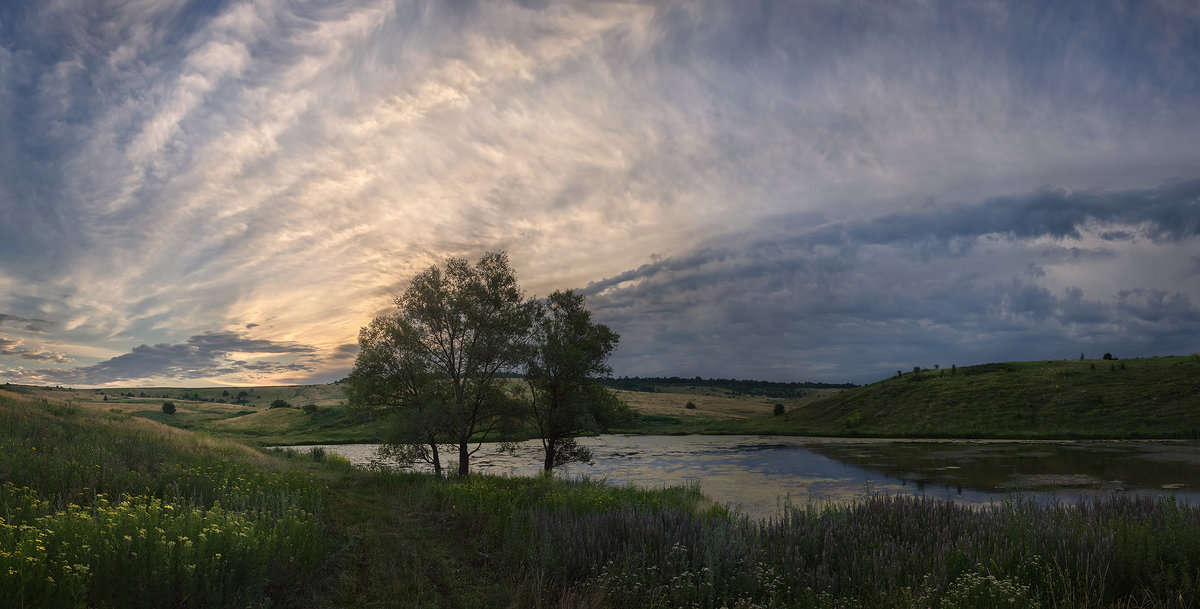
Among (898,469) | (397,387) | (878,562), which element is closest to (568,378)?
(397,387)

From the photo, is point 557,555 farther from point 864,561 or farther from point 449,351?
point 449,351

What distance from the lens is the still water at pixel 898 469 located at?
2175 cm

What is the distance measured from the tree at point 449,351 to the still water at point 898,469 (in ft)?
17.3

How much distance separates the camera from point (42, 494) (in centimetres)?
934

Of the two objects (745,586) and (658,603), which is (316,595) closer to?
(658,603)

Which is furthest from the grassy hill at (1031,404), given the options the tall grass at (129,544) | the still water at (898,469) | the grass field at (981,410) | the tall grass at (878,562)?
the tall grass at (129,544)

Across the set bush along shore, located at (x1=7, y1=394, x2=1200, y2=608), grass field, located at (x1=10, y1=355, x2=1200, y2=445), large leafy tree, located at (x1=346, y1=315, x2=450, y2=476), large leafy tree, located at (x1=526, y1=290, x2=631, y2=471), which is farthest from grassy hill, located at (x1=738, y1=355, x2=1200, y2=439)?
large leafy tree, located at (x1=346, y1=315, x2=450, y2=476)

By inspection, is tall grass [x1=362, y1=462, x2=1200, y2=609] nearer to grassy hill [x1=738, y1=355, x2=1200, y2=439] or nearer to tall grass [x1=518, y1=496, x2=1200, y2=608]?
tall grass [x1=518, y1=496, x2=1200, y2=608]

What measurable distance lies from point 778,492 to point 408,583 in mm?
19364

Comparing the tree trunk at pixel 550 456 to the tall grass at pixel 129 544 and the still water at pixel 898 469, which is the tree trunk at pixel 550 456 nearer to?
the still water at pixel 898 469

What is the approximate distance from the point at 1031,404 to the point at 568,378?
4624 centimetres

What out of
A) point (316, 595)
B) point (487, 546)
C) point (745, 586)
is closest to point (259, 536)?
Result: point (316, 595)

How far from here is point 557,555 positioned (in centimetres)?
926

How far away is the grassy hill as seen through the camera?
41.8 metres
